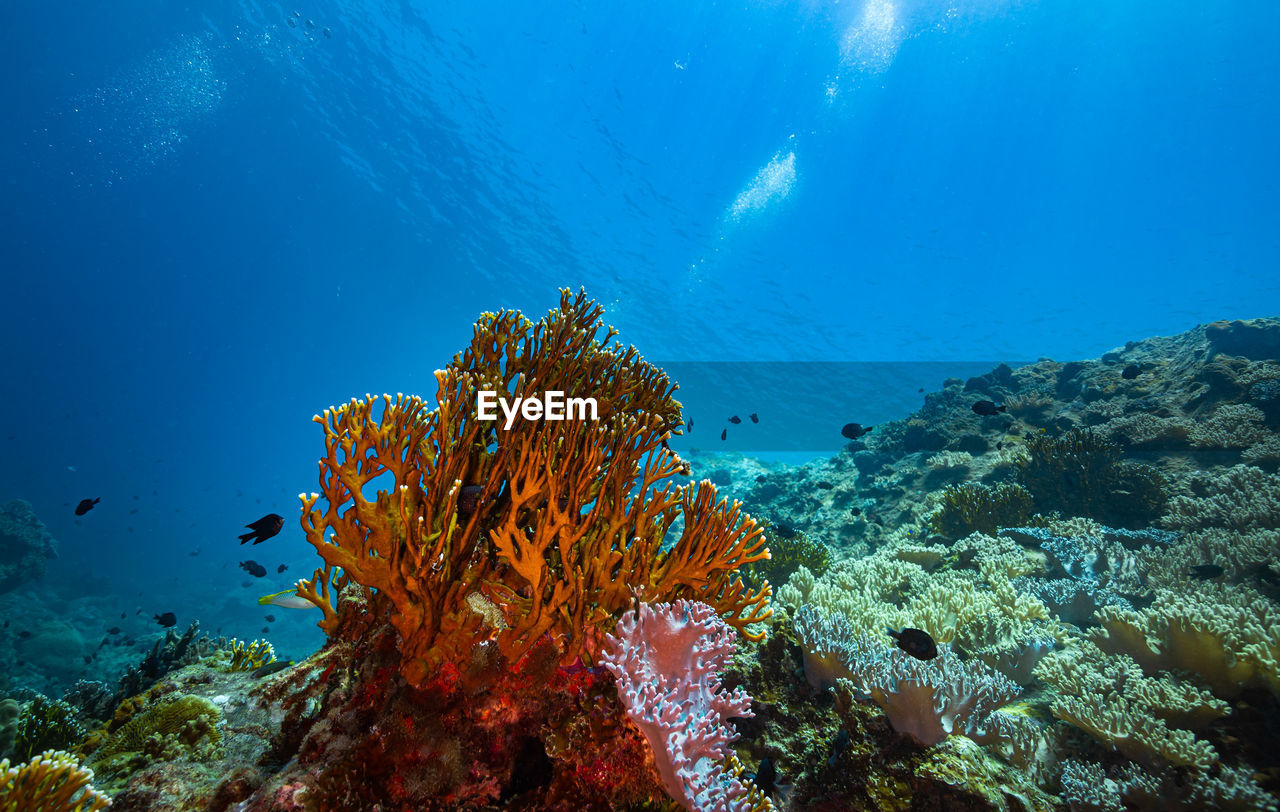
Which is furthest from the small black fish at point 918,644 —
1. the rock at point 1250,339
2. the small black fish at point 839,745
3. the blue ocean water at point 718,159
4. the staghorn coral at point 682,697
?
the blue ocean water at point 718,159

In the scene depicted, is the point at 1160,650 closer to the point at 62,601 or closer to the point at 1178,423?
the point at 1178,423

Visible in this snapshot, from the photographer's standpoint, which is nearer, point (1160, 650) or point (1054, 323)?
point (1160, 650)

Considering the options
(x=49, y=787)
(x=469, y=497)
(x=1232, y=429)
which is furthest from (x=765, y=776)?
(x=1232, y=429)

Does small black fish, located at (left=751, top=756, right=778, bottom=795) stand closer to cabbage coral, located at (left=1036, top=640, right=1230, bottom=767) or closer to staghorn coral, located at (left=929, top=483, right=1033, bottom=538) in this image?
cabbage coral, located at (left=1036, top=640, right=1230, bottom=767)

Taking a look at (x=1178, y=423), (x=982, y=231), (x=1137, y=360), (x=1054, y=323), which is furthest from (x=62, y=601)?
(x=1054, y=323)

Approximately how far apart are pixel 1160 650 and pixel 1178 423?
9461 mm

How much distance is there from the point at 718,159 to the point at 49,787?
129 ft

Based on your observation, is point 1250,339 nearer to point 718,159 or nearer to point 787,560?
point 787,560

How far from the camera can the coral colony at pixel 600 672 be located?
7.45 feet

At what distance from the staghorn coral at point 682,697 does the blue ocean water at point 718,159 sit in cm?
3665

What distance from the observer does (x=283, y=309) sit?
3014 inches

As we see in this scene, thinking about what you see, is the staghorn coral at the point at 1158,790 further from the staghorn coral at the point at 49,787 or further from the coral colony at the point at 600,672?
the staghorn coral at the point at 49,787

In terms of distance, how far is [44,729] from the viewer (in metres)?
4.75
